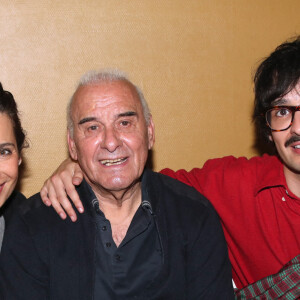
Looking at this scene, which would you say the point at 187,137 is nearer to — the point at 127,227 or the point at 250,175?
the point at 250,175

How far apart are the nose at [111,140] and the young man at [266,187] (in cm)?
22

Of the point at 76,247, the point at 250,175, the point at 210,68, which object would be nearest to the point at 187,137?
the point at 210,68

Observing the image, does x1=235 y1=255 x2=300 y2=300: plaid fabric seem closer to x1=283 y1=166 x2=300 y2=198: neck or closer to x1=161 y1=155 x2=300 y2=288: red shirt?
x1=161 y1=155 x2=300 y2=288: red shirt

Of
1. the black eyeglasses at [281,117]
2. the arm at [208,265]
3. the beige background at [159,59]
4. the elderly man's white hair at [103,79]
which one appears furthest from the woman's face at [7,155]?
the black eyeglasses at [281,117]

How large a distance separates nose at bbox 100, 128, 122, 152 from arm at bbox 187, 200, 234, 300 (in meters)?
0.52

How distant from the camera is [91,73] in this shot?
1.83 metres

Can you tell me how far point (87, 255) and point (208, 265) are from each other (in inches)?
21.4

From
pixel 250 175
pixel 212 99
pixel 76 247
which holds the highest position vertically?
pixel 212 99

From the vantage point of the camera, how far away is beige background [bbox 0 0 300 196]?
225cm

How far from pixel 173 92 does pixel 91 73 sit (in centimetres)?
77

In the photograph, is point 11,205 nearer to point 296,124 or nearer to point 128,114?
point 128,114

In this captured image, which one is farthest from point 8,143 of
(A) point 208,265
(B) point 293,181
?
(B) point 293,181

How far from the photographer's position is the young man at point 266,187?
72.3 inches

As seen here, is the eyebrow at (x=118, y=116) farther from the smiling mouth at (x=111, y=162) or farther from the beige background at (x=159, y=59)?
the beige background at (x=159, y=59)
